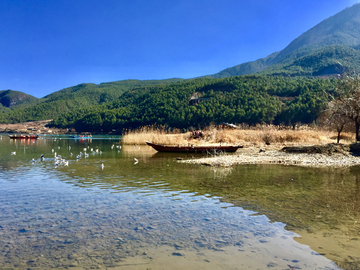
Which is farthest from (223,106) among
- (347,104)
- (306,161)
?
(306,161)

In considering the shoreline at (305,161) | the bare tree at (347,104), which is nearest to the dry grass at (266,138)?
the bare tree at (347,104)

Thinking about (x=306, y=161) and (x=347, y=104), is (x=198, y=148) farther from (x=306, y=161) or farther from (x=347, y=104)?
(x=347, y=104)

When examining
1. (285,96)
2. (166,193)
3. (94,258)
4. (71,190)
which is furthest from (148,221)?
(285,96)

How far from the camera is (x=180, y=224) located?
629 centimetres

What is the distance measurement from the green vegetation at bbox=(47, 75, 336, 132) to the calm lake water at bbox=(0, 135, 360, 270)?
258ft

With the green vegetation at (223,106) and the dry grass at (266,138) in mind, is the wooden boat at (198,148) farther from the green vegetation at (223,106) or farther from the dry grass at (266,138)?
the green vegetation at (223,106)

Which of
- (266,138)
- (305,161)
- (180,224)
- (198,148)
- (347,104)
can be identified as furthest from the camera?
(266,138)

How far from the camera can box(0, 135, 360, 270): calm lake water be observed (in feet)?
14.8

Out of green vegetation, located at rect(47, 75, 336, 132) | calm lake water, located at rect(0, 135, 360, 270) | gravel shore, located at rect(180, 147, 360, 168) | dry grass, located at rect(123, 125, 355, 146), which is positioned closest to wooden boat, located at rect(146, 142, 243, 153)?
dry grass, located at rect(123, 125, 355, 146)

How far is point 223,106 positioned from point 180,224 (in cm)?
11027

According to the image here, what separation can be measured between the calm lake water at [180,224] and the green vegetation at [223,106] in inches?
3090

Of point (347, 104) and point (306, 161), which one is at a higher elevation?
point (347, 104)

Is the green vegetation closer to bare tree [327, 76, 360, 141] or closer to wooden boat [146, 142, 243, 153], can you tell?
bare tree [327, 76, 360, 141]

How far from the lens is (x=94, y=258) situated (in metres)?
4.52
